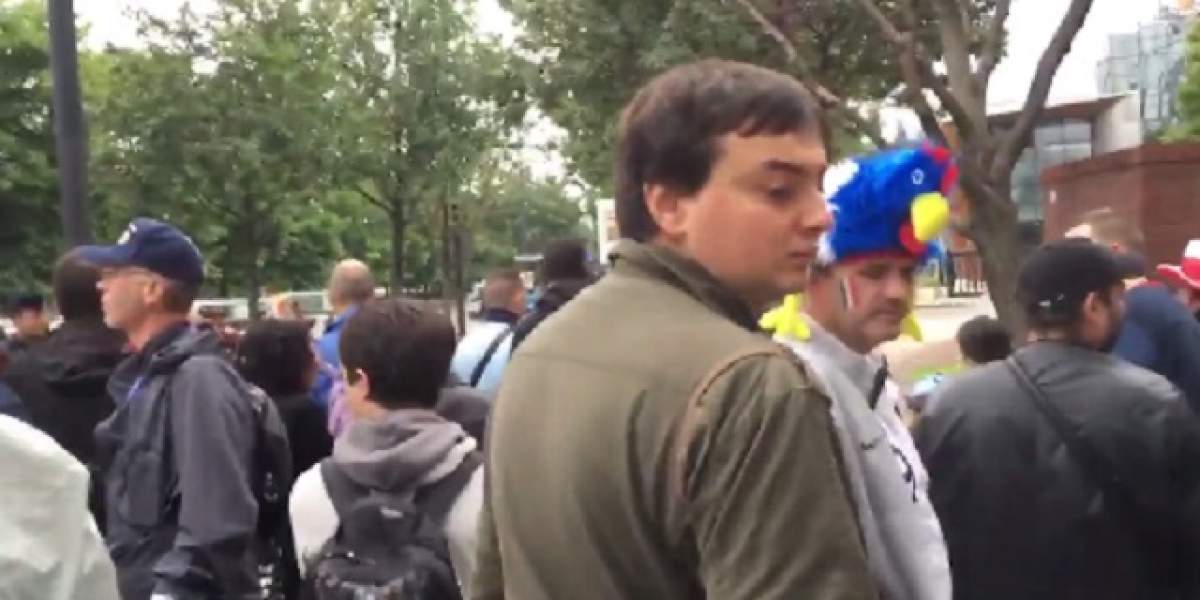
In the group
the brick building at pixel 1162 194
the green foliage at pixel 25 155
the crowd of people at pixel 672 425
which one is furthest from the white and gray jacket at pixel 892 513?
the green foliage at pixel 25 155

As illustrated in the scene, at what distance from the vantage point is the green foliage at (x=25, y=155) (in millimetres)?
27453

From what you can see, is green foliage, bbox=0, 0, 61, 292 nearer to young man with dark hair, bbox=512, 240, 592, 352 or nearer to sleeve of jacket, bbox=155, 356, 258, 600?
young man with dark hair, bbox=512, 240, 592, 352

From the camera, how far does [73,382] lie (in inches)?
214

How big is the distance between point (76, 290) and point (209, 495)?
1.99m

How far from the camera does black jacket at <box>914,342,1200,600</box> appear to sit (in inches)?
144

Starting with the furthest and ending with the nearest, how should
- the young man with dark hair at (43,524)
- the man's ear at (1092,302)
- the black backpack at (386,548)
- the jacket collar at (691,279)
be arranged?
the man's ear at (1092,302), the black backpack at (386,548), the young man with dark hair at (43,524), the jacket collar at (691,279)

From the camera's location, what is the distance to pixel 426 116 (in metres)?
24.3

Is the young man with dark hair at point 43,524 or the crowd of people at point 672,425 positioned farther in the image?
the young man with dark hair at point 43,524

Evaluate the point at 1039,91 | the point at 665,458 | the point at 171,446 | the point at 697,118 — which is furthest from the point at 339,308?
the point at 665,458

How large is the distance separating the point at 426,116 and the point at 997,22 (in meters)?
15.0

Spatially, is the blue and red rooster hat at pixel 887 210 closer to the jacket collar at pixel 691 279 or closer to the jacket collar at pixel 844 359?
the jacket collar at pixel 844 359

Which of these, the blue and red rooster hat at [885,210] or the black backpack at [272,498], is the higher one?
the blue and red rooster hat at [885,210]

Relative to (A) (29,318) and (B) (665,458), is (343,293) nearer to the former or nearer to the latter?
(A) (29,318)

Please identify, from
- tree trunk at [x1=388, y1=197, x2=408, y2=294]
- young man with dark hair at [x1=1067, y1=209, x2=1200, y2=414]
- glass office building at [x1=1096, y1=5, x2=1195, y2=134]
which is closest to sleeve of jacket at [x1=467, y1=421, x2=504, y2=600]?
young man with dark hair at [x1=1067, y1=209, x2=1200, y2=414]
